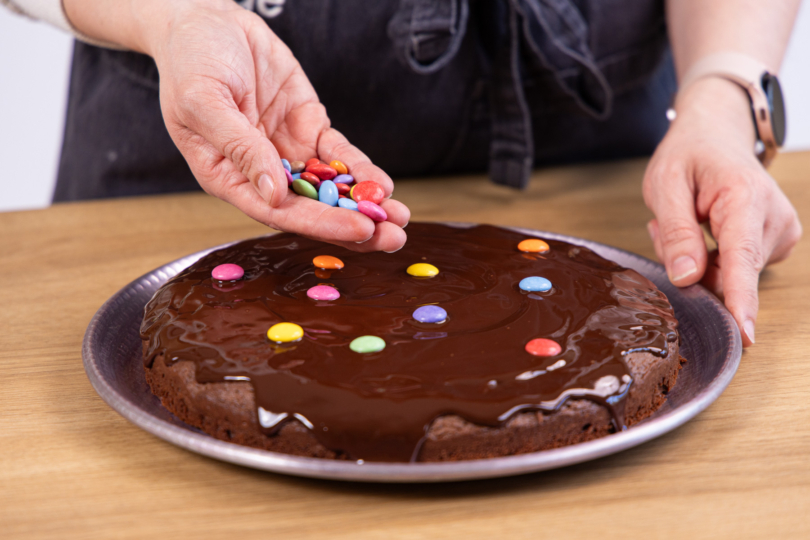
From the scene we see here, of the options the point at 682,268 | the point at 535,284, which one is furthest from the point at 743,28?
the point at 535,284

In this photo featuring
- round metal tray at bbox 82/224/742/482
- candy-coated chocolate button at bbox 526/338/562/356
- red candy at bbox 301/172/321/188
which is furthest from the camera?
red candy at bbox 301/172/321/188

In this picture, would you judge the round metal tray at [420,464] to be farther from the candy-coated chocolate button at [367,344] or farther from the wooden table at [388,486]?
the candy-coated chocolate button at [367,344]

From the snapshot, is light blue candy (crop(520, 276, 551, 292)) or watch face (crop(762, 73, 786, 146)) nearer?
light blue candy (crop(520, 276, 551, 292))

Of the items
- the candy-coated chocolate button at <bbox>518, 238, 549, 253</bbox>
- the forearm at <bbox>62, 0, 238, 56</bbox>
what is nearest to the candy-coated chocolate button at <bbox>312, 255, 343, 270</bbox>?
the candy-coated chocolate button at <bbox>518, 238, 549, 253</bbox>

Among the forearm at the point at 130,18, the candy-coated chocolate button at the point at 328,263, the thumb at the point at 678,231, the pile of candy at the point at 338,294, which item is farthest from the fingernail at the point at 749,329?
the forearm at the point at 130,18

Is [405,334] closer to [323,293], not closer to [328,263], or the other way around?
[323,293]

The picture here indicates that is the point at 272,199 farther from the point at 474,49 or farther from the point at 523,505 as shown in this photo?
the point at 474,49

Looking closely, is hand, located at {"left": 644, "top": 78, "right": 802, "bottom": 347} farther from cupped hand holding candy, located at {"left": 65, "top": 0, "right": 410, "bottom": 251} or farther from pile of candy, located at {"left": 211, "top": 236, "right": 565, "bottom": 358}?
cupped hand holding candy, located at {"left": 65, "top": 0, "right": 410, "bottom": 251}
